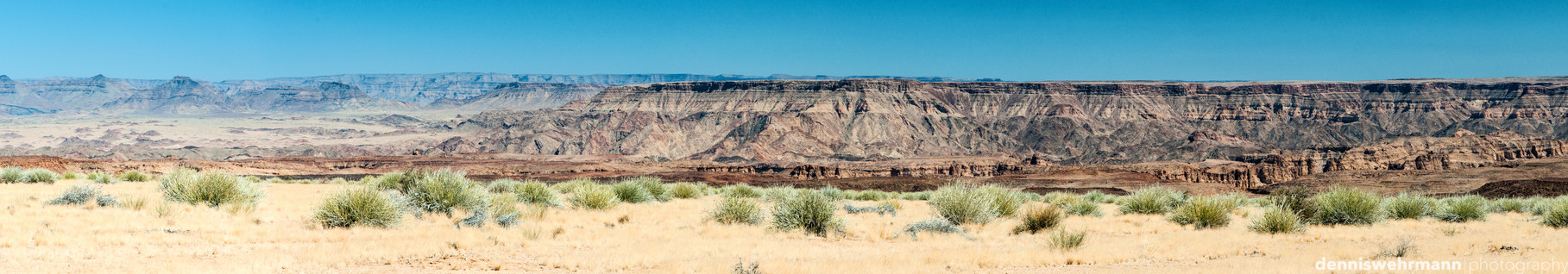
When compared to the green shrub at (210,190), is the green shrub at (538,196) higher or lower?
lower

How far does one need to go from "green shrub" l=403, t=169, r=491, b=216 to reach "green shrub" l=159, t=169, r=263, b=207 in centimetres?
280

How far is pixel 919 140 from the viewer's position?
14012 cm

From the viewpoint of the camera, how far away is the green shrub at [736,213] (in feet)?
61.1

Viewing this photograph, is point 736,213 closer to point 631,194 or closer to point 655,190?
point 631,194

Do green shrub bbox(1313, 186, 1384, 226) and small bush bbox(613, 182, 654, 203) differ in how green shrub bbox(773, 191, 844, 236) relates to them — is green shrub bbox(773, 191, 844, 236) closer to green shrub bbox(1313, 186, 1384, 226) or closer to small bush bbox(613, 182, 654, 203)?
small bush bbox(613, 182, 654, 203)

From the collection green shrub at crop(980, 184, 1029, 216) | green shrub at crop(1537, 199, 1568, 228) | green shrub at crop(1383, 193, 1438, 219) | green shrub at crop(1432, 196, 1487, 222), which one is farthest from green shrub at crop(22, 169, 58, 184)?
green shrub at crop(1537, 199, 1568, 228)

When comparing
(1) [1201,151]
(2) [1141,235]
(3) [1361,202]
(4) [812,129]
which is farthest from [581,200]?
(4) [812,129]

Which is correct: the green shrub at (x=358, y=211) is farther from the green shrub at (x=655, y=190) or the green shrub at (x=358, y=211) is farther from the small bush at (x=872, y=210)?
the small bush at (x=872, y=210)

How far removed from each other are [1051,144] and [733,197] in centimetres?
12011

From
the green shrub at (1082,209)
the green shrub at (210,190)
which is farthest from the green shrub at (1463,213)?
the green shrub at (210,190)

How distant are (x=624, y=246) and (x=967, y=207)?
22.5ft

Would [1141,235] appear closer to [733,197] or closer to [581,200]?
[733,197]

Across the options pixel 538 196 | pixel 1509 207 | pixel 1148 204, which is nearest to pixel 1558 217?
pixel 1148 204

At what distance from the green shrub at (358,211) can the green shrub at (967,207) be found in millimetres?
9242
